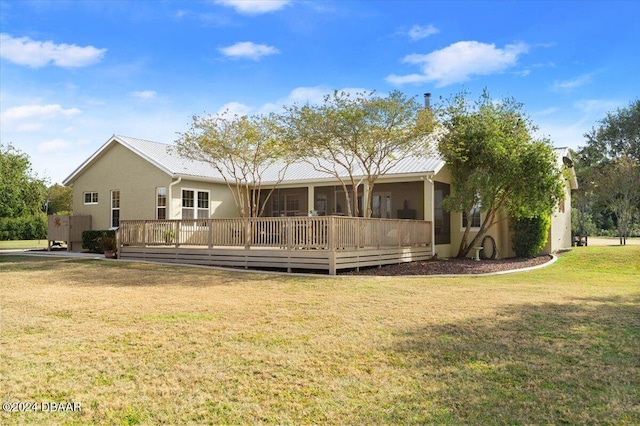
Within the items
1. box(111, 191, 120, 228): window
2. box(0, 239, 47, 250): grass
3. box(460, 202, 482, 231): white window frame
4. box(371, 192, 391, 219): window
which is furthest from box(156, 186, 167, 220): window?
box(460, 202, 482, 231): white window frame

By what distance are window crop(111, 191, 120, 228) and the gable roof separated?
1.87m

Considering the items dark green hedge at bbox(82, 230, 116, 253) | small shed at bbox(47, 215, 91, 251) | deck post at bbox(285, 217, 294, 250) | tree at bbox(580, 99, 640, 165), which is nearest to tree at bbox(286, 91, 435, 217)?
deck post at bbox(285, 217, 294, 250)

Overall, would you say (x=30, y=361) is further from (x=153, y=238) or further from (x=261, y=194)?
(x=261, y=194)

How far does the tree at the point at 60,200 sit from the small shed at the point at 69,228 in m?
24.7

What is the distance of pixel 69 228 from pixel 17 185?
886cm

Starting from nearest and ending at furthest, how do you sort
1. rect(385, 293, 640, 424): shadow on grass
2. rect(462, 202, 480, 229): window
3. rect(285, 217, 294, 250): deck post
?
rect(385, 293, 640, 424): shadow on grass
rect(285, 217, 294, 250): deck post
rect(462, 202, 480, 229): window

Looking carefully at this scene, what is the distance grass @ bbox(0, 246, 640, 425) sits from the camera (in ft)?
12.7

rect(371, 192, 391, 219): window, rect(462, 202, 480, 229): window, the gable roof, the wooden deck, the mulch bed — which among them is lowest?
the mulch bed

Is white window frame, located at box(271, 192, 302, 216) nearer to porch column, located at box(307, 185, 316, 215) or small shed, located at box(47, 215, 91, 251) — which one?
porch column, located at box(307, 185, 316, 215)

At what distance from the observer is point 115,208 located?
2084cm

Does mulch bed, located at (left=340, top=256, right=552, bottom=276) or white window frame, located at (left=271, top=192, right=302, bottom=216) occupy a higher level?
white window frame, located at (left=271, top=192, right=302, bottom=216)

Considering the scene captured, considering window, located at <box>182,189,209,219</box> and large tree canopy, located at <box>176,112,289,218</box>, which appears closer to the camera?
large tree canopy, located at <box>176,112,289,218</box>

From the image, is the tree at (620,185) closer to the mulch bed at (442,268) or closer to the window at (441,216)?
the window at (441,216)

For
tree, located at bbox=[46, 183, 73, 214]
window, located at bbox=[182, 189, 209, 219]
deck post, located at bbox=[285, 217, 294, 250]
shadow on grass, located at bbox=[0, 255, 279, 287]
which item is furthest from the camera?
tree, located at bbox=[46, 183, 73, 214]
